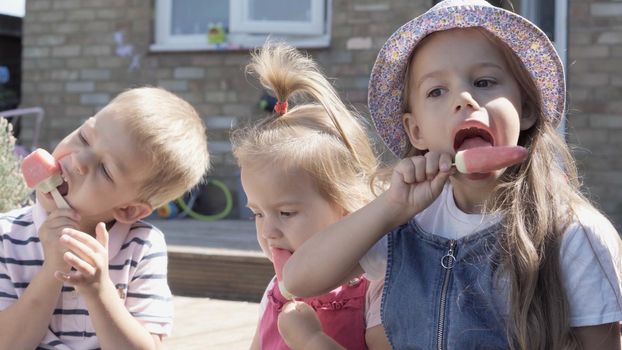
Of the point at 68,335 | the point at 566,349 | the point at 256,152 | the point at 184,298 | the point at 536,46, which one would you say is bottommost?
the point at 184,298

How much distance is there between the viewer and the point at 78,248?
198cm

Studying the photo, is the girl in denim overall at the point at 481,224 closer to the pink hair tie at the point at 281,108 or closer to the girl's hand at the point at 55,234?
the pink hair tie at the point at 281,108

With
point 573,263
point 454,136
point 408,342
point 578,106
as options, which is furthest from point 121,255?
point 578,106

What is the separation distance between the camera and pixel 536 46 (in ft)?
5.64

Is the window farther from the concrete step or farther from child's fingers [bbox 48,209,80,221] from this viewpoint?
child's fingers [bbox 48,209,80,221]

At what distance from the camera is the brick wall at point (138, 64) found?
709 cm

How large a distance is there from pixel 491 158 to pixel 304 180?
1.95 feet

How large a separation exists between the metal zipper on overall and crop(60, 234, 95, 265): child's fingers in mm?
787

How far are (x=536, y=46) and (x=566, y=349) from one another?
1.87ft

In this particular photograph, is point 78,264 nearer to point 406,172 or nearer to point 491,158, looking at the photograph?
point 406,172

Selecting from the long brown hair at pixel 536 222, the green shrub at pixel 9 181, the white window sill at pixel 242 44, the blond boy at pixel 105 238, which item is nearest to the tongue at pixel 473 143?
the long brown hair at pixel 536 222

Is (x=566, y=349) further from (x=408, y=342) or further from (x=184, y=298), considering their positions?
(x=184, y=298)

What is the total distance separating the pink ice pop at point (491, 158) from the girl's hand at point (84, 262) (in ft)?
2.93

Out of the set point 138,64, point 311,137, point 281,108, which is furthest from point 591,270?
point 138,64
